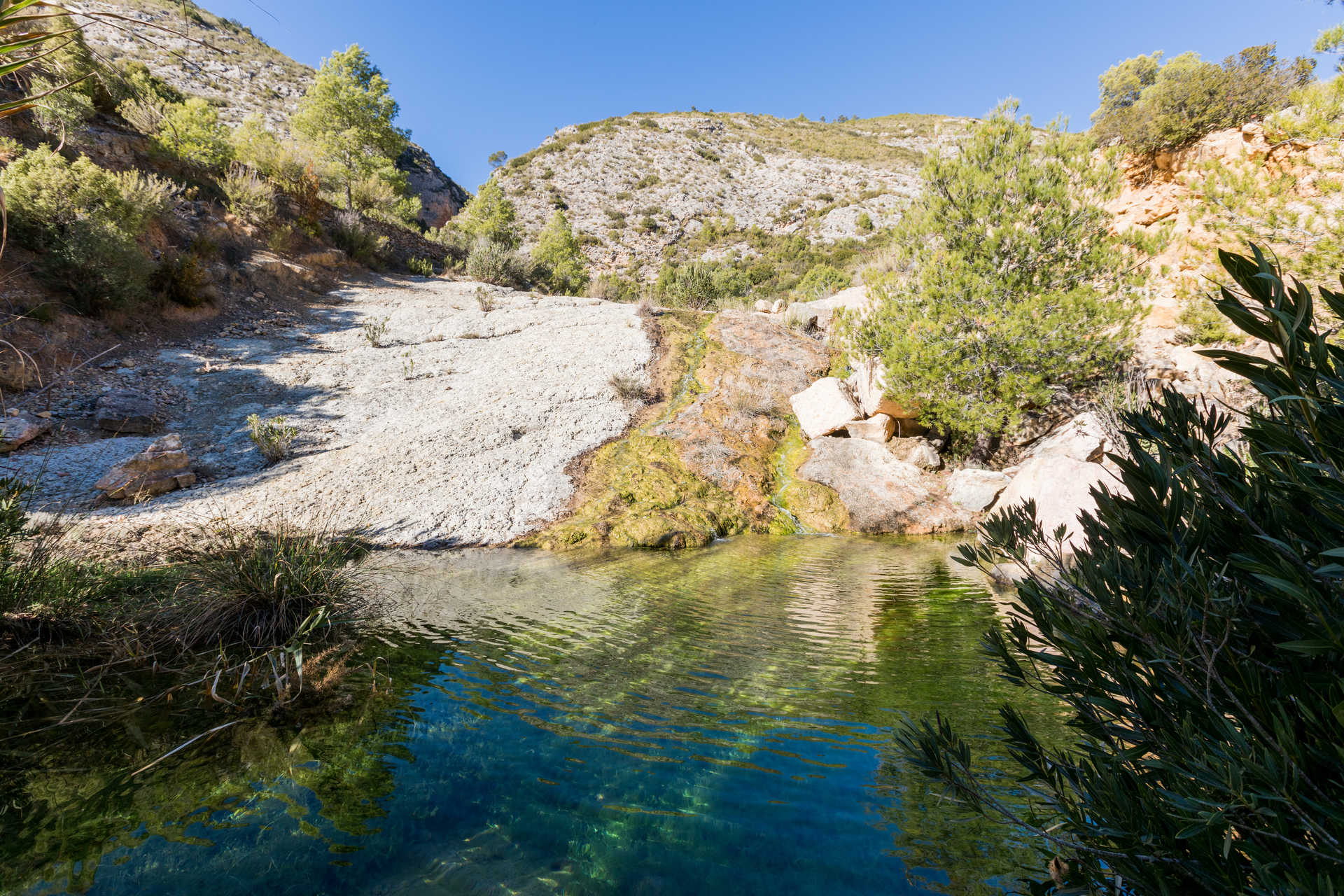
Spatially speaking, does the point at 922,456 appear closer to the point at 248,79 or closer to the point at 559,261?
the point at 559,261

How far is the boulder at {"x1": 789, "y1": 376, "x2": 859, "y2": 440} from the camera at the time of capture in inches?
449

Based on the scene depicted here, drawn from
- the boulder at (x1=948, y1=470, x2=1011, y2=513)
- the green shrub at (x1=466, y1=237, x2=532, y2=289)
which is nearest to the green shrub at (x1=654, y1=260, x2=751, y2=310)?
the green shrub at (x1=466, y1=237, x2=532, y2=289)

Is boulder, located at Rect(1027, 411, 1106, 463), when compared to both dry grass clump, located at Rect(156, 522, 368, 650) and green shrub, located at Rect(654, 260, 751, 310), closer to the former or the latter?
dry grass clump, located at Rect(156, 522, 368, 650)

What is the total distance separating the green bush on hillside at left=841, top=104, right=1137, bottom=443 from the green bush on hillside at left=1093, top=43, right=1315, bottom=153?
22.2ft

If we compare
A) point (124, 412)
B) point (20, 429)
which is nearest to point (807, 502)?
point (124, 412)

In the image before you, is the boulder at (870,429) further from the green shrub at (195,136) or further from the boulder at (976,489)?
the green shrub at (195,136)

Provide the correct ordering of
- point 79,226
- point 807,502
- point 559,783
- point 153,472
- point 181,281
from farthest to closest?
point 181,281 < point 79,226 < point 807,502 < point 153,472 < point 559,783

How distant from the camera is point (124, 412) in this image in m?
9.35

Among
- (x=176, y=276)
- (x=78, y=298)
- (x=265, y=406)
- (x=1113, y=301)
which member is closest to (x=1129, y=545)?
(x=1113, y=301)

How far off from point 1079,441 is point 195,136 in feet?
85.1

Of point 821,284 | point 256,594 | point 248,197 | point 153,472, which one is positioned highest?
point 248,197

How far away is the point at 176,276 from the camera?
13.3m

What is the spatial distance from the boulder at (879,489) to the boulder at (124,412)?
11.6 m

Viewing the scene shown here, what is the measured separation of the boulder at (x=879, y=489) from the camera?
936 centimetres
